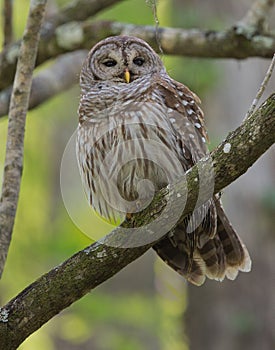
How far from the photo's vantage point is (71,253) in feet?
25.7

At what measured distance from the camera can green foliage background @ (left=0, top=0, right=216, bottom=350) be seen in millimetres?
7652

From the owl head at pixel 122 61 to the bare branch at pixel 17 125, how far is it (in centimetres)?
52

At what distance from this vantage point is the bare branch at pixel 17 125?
4172 millimetres

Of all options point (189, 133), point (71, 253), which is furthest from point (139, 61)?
point (71, 253)

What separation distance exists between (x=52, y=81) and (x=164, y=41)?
137 centimetres

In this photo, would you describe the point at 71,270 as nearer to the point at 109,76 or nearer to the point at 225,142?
the point at 225,142

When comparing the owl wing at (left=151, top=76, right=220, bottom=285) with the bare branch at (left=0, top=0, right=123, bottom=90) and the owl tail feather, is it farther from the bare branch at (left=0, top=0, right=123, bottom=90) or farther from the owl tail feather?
the bare branch at (left=0, top=0, right=123, bottom=90)

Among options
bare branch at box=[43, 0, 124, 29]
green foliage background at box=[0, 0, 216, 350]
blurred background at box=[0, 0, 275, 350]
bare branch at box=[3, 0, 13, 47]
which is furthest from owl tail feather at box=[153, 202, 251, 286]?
green foliage background at box=[0, 0, 216, 350]

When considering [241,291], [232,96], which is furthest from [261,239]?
[232,96]

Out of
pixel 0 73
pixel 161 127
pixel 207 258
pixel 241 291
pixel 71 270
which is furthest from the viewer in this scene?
pixel 241 291

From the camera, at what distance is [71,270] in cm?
348

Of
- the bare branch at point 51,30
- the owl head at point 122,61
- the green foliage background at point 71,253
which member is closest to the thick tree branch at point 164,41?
the bare branch at point 51,30

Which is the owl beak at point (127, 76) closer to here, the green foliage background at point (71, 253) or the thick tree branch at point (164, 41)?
the thick tree branch at point (164, 41)

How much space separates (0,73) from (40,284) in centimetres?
252
